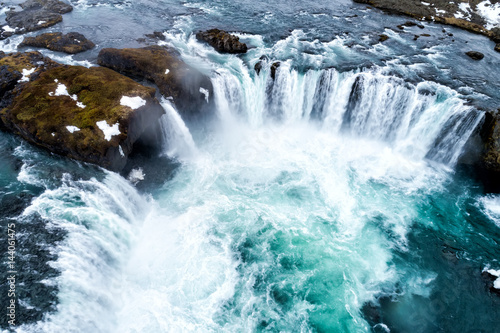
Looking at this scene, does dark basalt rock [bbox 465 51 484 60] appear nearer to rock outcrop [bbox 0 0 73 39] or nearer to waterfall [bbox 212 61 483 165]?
waterfall [bbox 212 61 483 165]

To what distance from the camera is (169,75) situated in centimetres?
2273

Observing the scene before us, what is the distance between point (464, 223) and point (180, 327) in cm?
1820

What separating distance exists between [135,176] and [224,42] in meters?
Answer: 16.2

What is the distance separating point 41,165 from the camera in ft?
56.3

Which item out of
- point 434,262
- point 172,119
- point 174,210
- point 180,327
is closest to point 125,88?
point 172,119

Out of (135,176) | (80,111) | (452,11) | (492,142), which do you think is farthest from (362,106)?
(452,11)

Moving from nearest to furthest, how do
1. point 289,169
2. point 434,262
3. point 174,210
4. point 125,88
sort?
point 434,262 → point 174,210 → point 125,88 → point 289,169

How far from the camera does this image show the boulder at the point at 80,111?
58.4 ft

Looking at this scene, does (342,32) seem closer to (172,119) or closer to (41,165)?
(172,119)

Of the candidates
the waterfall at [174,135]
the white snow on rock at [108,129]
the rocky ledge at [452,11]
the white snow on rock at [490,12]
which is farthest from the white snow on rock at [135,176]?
the white snow on rock at [490,12]

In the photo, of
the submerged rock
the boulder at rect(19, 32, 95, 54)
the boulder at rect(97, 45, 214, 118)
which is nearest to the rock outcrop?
the submerged rock

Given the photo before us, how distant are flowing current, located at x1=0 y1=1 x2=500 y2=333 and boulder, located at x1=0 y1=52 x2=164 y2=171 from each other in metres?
1.18

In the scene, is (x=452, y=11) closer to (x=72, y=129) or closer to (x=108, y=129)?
(x=108, y=129)

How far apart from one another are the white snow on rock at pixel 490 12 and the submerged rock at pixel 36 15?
4987 centimetres
